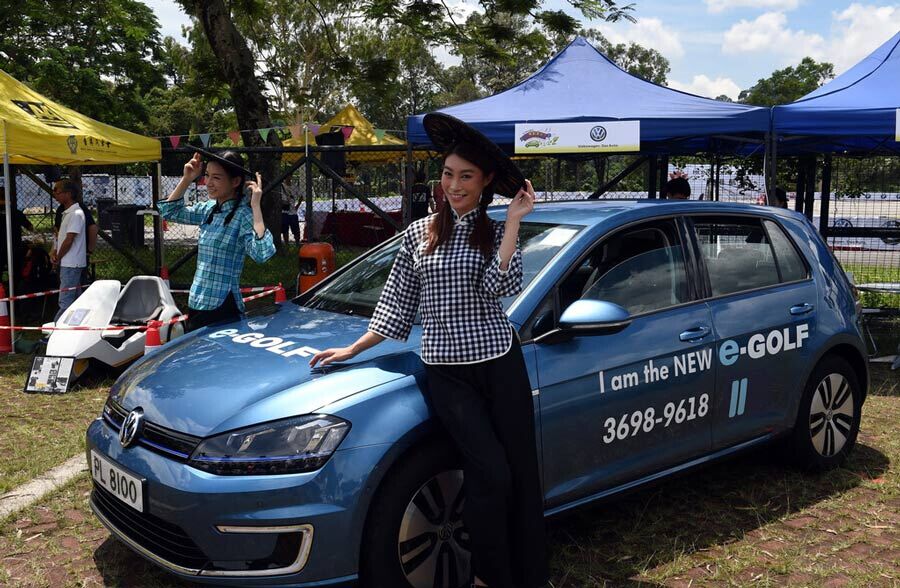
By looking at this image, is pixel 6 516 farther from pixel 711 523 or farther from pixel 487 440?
pixel 711 523

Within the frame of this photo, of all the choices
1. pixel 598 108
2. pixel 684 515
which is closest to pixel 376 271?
pixel 684 515

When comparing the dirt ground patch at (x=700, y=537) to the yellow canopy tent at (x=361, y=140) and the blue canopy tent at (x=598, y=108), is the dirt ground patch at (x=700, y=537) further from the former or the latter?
the yellow canopy tent at (x=361, y=140)

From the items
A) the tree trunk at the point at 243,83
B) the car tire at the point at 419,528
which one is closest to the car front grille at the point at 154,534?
the car tire at the point at 419,528

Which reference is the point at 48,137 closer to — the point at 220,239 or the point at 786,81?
the point at 220,239

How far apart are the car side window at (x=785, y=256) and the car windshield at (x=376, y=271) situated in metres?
1.42

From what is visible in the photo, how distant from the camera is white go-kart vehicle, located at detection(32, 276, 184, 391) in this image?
22.1 ft

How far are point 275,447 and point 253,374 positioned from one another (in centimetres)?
42

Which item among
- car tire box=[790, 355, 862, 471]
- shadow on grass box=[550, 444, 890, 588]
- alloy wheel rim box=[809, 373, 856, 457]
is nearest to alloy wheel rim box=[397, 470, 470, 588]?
shadow on grass box=[550, 444, 890, 588]

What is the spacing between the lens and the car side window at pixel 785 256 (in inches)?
171

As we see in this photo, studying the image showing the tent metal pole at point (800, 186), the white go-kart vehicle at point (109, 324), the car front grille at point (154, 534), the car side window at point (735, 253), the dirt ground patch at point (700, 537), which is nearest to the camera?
the car front grille at point (154, 534)

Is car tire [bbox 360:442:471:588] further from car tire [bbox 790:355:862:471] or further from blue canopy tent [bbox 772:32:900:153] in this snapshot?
blue canopy tent [bbox 772:32:900:153]

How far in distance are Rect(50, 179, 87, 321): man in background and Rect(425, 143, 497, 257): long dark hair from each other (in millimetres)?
7004

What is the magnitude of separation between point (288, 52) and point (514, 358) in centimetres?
3532

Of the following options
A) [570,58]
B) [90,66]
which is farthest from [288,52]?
[570,58]
